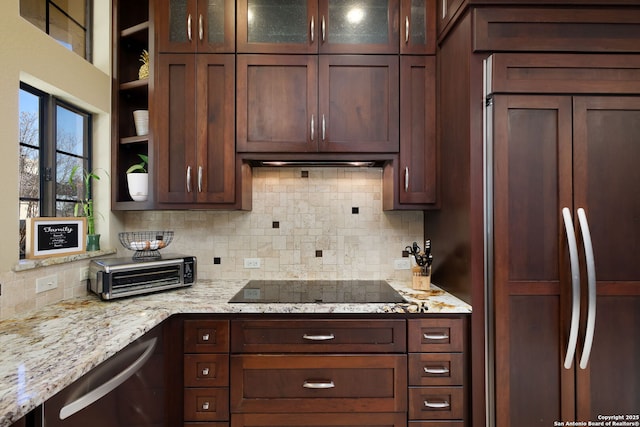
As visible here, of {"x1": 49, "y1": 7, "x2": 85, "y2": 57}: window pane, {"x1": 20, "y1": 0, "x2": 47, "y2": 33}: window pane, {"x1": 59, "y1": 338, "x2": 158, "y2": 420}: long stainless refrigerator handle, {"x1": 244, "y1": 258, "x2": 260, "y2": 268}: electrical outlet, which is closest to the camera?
{"x1": 59, "y1": 338, "x2": 158, "y2": 420}: long stainless refrigerator handle

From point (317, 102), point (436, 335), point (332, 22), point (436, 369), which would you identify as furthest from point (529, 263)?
point (332, 22)

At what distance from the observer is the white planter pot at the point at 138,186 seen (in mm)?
2117

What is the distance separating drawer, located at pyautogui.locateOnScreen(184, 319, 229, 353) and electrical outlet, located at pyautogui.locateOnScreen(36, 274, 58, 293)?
2.35 ft

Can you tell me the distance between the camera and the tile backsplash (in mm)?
2426

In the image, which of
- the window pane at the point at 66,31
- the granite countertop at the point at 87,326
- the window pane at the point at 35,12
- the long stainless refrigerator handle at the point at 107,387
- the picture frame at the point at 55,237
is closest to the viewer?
the granite countertop at the point at 87,326

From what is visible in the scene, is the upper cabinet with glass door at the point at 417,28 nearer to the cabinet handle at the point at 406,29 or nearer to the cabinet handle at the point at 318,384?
the cabinet handle at the point at 406,29

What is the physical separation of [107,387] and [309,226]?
1491 millimetres

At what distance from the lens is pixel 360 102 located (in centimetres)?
207

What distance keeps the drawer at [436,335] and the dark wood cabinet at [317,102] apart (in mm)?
1011

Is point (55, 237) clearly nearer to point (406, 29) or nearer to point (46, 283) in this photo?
point (46, 283)

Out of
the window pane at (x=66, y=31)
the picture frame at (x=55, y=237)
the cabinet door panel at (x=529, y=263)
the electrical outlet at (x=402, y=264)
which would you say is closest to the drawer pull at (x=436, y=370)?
the cabinet door panel at (x=529, y=263)

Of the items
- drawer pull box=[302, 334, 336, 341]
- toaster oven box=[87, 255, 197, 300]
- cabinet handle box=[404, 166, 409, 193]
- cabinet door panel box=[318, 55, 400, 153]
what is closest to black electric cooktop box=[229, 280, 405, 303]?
drawer pull box=[302, 334, 336, 341]

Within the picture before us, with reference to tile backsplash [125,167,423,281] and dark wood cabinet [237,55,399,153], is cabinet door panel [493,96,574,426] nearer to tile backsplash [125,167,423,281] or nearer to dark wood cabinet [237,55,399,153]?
dark wood cabinet [237,55,399,153]

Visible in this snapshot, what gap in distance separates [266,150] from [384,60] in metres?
0.90
